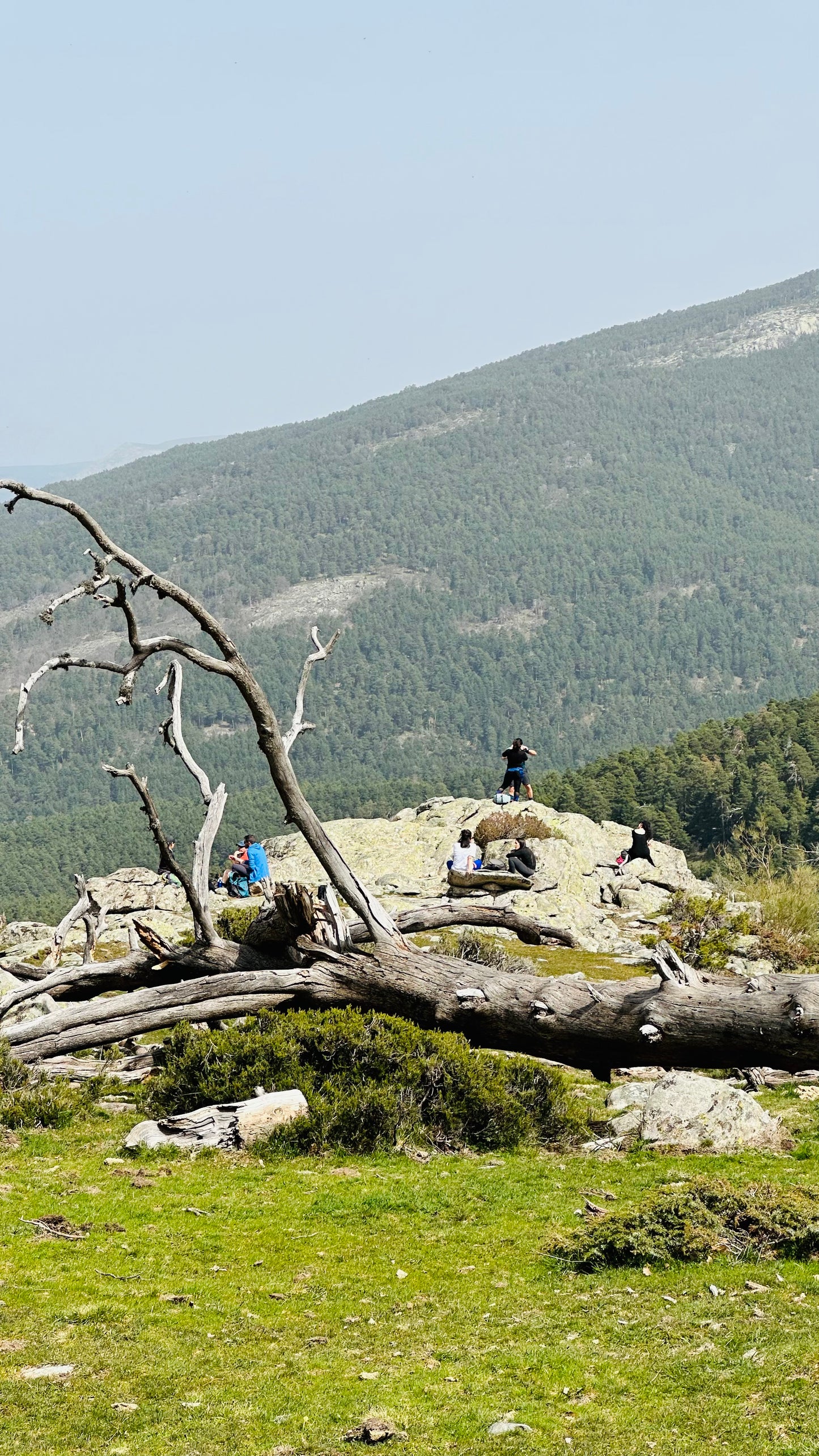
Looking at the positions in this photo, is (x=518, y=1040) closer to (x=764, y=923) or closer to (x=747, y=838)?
(x=764, y=923)

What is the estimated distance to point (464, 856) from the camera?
32.5 m

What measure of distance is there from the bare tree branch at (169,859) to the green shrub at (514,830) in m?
24.4

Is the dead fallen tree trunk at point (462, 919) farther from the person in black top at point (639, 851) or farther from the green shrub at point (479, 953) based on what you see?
the person in black top at point (639, 851)

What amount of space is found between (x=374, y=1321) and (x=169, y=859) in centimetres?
630

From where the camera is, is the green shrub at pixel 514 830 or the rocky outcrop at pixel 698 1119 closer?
the rocky outcrop at pixel 698 1119

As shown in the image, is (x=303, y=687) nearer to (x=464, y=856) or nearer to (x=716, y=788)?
(x=464, y=856)

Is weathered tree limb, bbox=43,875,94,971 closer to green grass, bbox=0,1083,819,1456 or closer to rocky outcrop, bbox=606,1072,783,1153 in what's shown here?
green grass, bbox=0,1083,819,1456

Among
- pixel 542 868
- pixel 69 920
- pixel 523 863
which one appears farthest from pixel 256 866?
pixel 69 920

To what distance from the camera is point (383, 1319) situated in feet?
27.5

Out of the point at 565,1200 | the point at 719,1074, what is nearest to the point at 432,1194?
the point at 565,1200

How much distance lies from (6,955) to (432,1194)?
20.4 m

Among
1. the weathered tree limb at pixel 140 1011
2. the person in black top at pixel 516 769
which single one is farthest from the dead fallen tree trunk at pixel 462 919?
the person in black top at pixel 516 769

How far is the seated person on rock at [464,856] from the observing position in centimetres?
3234

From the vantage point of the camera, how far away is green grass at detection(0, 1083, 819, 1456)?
6367 mm
